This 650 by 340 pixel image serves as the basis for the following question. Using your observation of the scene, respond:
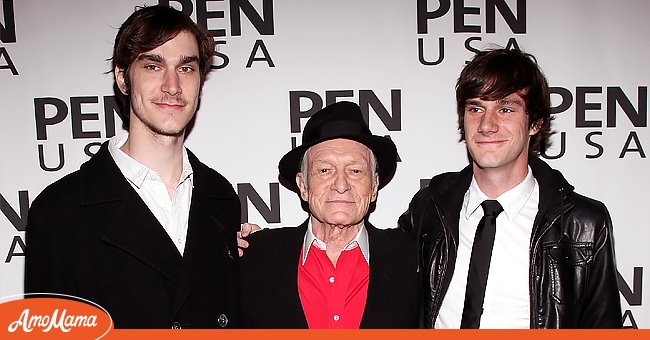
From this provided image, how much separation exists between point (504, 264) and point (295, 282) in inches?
35.0

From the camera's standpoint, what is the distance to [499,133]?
2.05m

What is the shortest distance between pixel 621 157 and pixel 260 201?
6.42 feet

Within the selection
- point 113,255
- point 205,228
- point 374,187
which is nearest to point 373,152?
point 374,187

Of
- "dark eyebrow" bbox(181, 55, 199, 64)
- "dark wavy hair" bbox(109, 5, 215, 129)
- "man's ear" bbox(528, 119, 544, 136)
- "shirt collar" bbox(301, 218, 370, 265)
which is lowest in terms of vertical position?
"shirt collar" bbox(301, 218, 370, 265)

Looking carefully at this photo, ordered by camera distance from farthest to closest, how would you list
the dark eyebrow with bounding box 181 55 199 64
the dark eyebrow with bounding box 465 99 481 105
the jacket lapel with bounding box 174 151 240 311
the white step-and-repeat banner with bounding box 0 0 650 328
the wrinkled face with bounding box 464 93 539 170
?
the white step-and-repeat banner with bounding box 0 0 650 328 → the dark eyebrow with bounding box 465 99 481 105 → the wrinkled face with bounding box 464 93 539 170 → the dark eyebrow with bounding box 181 55 199 64 → the jacket lapel with bounding box 174 151 240 311

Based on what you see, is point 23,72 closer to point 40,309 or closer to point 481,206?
point 40,309

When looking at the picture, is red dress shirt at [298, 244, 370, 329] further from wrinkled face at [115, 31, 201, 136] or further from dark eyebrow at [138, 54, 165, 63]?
dark eyebrow at [138, 54, 165, 63]

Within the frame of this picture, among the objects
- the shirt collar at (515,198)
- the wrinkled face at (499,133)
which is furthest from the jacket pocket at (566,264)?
the wrinkled face at (499,133)

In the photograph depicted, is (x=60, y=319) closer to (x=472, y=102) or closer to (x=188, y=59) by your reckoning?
(x=188, y=59)

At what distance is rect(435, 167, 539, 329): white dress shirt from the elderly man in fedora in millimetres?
181

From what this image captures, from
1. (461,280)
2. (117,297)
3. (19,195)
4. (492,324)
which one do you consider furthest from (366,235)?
(19,195)

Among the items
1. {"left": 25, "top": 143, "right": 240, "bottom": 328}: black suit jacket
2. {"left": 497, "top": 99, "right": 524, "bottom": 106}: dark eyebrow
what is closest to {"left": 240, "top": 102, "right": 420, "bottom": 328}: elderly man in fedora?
{"left": 25, "top": 143, "right": 240, "bottom": 328}: black suit jacket

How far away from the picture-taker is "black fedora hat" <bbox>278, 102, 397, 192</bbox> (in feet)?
6.77

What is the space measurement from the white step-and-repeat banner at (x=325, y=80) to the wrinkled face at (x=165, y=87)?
62 centimetres
